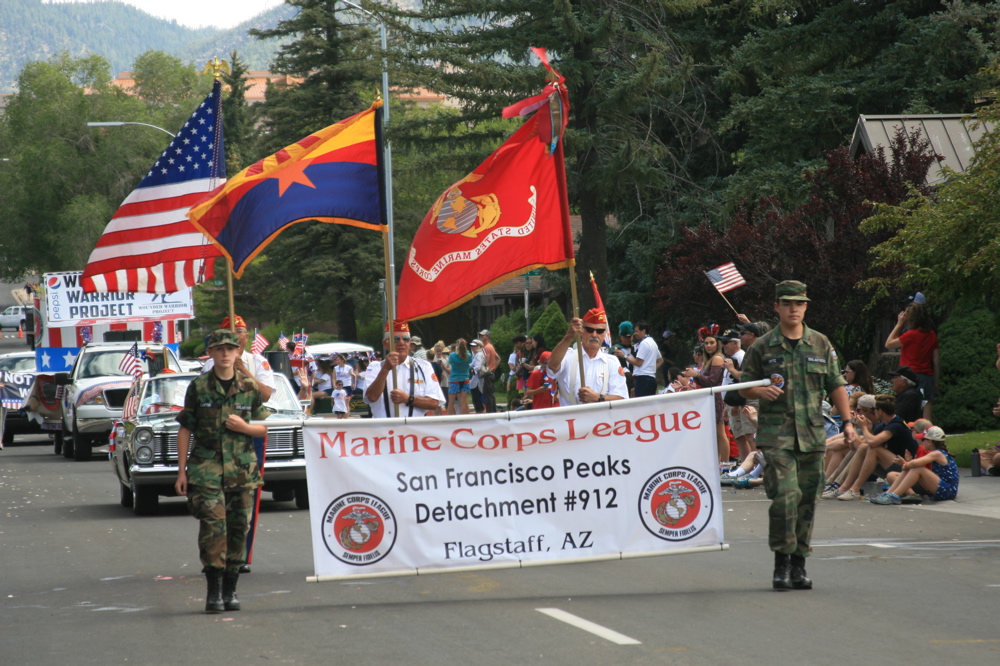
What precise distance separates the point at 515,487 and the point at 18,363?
26203 millimetres

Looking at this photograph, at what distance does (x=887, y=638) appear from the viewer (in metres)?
6.96

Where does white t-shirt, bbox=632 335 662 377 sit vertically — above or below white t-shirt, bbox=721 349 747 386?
above

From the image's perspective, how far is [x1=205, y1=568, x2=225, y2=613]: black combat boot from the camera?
812cm

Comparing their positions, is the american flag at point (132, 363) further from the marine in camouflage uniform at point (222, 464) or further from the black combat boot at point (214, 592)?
the black combat boot at point (214, 592)

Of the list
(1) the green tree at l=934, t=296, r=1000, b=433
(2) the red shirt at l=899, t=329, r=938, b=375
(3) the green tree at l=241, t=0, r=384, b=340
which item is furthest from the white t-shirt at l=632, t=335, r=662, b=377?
(3) the green tree at l=241, t=0, r=384, b=340

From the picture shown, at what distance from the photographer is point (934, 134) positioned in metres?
25.0

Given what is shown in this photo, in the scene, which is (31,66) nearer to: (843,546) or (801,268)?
(801,268)

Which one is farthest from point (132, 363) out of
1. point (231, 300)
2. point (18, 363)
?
point (231, 300)

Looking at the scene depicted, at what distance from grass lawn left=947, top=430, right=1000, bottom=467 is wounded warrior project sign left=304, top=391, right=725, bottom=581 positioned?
897 cm

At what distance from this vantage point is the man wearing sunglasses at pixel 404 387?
427 inches

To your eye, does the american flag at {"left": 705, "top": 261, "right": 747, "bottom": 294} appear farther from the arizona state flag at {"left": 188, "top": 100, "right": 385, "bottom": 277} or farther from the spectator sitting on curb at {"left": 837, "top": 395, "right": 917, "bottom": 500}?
the arizona state flag at {"left": 188, "top": 100, "right": 385, "bottom": 277}

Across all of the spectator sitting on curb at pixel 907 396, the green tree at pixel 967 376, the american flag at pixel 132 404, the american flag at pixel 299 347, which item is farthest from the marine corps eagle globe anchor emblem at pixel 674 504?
the american flag at pixel 299 347

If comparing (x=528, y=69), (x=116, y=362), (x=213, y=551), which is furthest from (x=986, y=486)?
Answer: (x=116, y=362)

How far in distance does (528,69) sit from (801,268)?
7483mm
